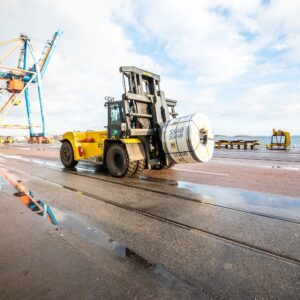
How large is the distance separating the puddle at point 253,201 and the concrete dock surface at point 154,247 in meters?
0.02

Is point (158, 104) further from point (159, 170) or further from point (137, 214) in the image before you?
point (137, 214)

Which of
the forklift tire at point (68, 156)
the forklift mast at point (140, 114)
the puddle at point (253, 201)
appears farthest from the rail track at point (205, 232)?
the forklift tire at point (68, 156)

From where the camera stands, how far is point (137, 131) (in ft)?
26.0

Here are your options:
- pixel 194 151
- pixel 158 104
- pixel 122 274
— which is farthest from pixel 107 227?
pixel 158 104

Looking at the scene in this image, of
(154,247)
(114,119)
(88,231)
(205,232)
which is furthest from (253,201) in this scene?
(114,119)

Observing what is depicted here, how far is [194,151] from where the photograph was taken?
22.9ft

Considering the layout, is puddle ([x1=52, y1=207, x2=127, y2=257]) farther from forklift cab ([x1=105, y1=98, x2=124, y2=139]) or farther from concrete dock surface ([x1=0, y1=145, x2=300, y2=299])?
forklift cab ([x1=105, y1=98, x2=124, y2=139])

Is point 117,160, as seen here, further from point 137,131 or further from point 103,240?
point 103,240

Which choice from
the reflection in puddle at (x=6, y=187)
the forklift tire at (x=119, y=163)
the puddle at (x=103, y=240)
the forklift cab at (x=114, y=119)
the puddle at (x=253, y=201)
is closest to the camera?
the puddle at (x=103, y=240)

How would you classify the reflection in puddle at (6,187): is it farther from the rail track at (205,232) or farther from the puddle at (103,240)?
the rail track at (205,232)

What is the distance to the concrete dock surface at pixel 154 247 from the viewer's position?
2166 millimetres

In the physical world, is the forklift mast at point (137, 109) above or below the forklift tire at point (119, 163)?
above

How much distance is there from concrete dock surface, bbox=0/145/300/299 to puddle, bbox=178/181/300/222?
0.02 metres

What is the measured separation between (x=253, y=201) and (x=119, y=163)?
184 inches
